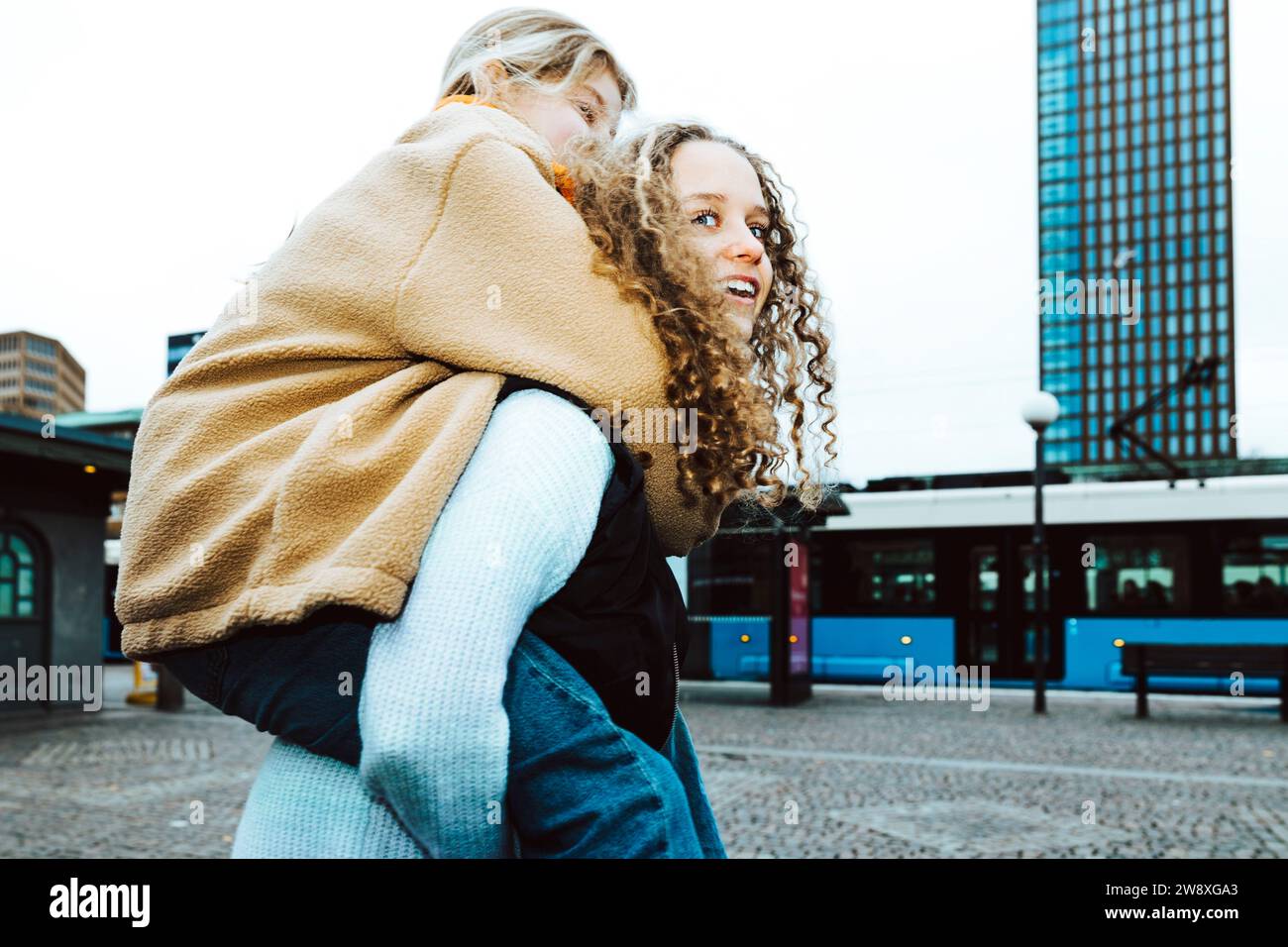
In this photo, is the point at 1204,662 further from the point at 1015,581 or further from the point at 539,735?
the point at 539,735

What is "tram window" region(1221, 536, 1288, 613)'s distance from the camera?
47.6 ft

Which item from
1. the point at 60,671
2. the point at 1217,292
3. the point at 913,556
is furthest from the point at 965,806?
the point at 1217,292

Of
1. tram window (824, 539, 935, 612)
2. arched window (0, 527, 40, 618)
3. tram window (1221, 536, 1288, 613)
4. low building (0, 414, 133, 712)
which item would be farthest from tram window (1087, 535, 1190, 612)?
arched window (0, 527, 40, 618)

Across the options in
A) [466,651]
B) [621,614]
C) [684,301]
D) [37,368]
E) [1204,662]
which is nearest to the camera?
[466,651]

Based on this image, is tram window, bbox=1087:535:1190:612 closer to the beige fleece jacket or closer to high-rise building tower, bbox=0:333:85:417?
high-rise building tower, bbox=0:333:85:417

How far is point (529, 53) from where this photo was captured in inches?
51.1

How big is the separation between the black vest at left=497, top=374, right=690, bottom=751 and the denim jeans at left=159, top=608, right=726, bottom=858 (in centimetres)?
2

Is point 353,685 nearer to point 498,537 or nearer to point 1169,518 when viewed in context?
point 498,537

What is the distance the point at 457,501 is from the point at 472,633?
12 centimetres

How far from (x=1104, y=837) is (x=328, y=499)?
6500 mm

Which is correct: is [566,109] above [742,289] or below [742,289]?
above

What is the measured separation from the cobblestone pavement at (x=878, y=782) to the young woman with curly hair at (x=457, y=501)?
9.46 ft
